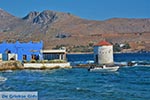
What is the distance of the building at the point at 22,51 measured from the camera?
8938 cm

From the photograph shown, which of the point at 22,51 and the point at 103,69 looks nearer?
the point at 103,69

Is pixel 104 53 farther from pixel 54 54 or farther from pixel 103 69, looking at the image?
pixel 103 69

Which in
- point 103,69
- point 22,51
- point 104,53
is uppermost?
point 22,51

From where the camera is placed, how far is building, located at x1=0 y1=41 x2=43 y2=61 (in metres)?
89.4

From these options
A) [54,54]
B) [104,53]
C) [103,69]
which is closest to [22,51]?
[54,54]

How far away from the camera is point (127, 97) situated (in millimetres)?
40500

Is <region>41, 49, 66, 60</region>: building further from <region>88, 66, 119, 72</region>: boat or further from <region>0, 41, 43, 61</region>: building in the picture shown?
<region>88, 66, 119, 72</region>: boat

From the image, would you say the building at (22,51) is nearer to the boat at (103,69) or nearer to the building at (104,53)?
the building at (104,53)

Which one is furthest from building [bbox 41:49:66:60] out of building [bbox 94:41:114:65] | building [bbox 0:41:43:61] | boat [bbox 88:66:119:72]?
boat [bbox 88:66:119:72]

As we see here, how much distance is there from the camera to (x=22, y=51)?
296 ft

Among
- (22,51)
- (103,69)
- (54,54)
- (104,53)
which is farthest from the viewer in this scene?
(54,54)

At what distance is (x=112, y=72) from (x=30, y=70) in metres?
14.1

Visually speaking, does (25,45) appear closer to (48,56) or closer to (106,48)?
(48,56)

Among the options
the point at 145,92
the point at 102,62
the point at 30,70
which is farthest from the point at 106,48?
the point at 145,92
